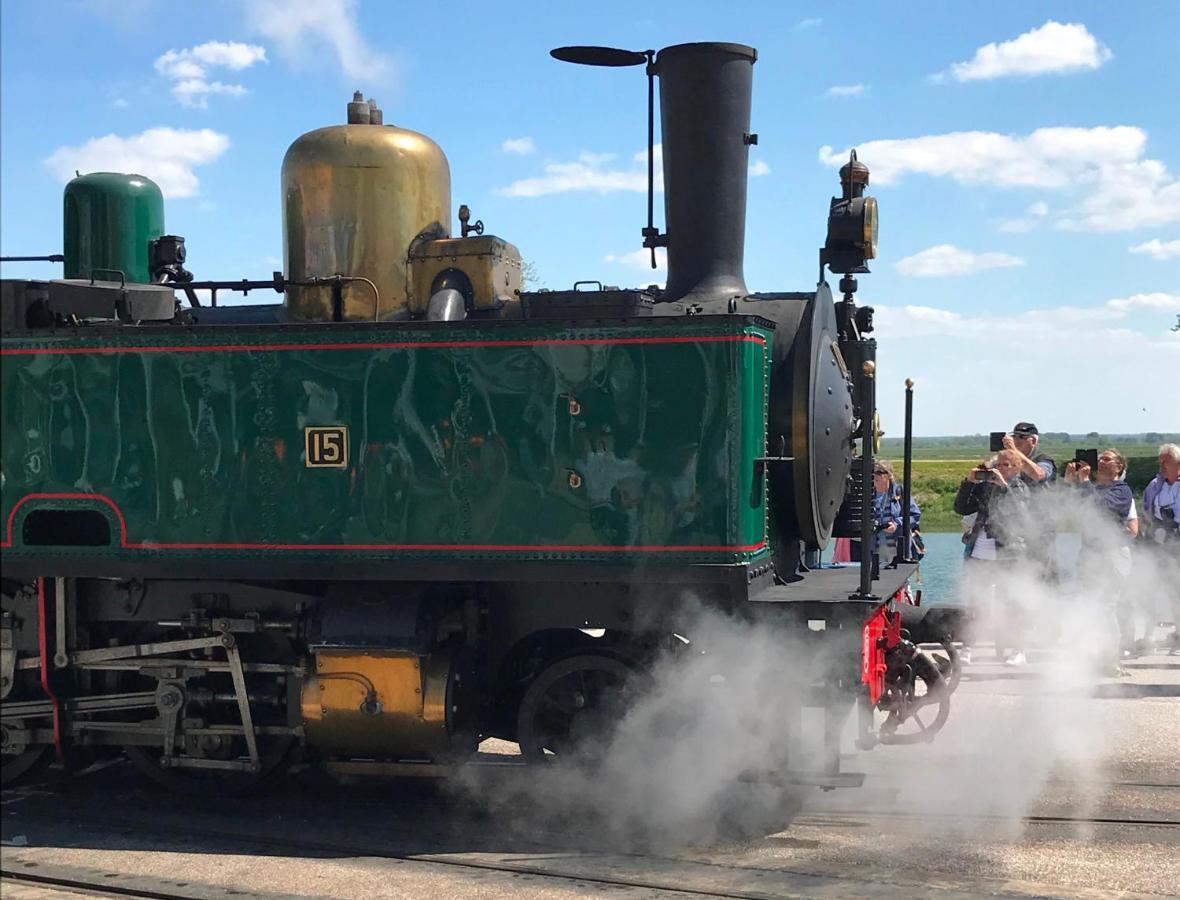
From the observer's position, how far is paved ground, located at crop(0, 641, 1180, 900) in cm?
509

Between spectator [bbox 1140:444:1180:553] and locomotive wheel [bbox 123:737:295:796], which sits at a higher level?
spectator [bbox 1140:444:1180:553]

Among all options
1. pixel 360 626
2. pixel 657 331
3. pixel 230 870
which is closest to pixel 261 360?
pixel 360 626

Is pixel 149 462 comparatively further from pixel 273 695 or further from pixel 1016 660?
pixel 1016 660

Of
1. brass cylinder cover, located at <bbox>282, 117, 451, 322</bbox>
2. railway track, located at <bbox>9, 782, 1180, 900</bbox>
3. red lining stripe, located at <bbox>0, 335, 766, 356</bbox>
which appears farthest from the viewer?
brass cylinder cover, located at <bbox>282, 117, 451, 322</bbox>

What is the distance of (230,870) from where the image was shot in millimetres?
5340

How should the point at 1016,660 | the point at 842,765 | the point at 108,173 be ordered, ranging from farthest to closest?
1. the point at 1016,660
2. the point at 108,173
3. the point at 842,765

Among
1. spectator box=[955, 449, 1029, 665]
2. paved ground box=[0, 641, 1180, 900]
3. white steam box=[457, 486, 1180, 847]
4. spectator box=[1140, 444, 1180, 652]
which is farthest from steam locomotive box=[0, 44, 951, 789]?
spectator box=[1140, 444, 1180, 652]

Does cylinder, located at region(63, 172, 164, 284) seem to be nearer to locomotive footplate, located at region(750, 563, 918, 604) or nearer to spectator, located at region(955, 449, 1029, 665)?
locomotive footplate, located at region(750, 563, 918, 604)

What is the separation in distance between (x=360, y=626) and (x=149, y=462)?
1.25m

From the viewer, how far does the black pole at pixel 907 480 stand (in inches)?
258

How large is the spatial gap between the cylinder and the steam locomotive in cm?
111

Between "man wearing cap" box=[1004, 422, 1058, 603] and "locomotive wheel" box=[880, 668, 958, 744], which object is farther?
"man wearing cap" box=[1004, 422, 1058, 603]

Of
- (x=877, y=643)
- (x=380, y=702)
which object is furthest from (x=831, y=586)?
(x=380, y=702)

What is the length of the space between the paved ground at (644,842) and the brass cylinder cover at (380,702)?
40 cm
